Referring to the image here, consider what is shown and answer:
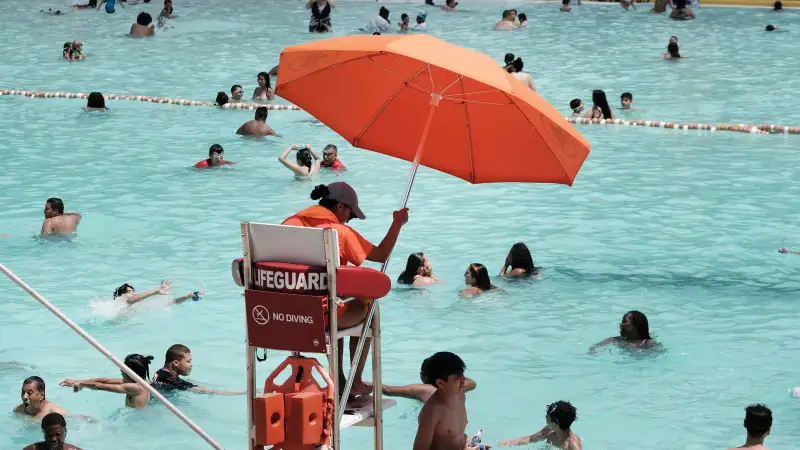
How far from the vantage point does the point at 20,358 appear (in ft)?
34.0

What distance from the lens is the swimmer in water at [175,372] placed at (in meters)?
9.36

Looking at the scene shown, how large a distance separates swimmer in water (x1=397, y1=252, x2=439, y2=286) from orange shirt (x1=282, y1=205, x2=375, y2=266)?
20.2 feet

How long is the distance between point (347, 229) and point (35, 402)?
403 cm


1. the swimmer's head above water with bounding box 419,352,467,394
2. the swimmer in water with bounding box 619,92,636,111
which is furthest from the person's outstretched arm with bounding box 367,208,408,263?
the swimmer in water with bounding box 619,92,636,111

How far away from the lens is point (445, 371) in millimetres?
6375

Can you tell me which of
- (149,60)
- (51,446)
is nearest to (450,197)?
(51,446)

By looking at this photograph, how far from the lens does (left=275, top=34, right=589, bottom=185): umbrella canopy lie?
263 inches

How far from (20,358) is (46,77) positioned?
14.6 m

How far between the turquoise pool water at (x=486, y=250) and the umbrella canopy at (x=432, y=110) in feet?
8.68

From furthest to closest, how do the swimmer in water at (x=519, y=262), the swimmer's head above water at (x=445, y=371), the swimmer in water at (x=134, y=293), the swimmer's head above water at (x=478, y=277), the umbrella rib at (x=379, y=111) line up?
the swimmer in water at (x=519, y=262)
the swimmer's head above water at (x=478, y=277)
the swimmer in water at (x=134, y=293)
the umbrella rib at (x=379, y=111)
the swimmer's head above water at (x=445, y=371)

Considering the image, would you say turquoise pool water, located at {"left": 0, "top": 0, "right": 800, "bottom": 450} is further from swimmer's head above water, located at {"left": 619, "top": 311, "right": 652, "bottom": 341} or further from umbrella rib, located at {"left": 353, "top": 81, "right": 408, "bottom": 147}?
umbrella rib, located at {"left": 353, "top": 81, "right": 408, "bottom": 147}

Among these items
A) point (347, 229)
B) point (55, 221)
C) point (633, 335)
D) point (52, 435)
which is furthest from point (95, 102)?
point (347, 229)

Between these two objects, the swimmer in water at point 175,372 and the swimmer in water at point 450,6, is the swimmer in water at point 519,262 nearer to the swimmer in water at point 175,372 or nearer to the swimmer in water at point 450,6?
the swimmer in water at point 175,372

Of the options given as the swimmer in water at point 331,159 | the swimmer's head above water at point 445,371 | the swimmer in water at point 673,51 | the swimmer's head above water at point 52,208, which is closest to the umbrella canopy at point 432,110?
the swimmer's head above water at point 445,371
